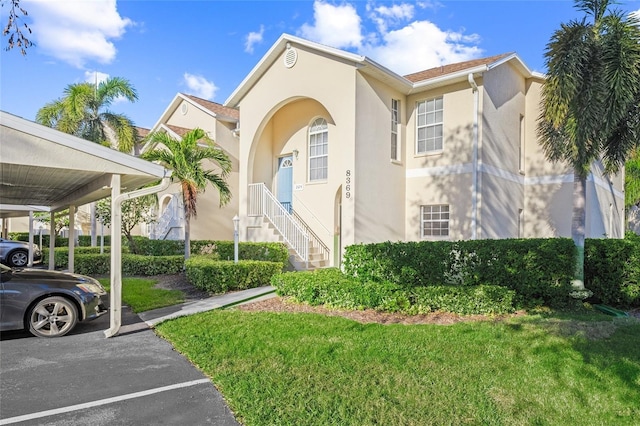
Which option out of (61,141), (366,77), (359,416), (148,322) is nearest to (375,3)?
(366,77)

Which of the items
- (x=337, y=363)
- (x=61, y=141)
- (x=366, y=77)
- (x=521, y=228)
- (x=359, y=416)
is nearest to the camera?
(x=359, y=416)

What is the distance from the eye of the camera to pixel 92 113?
64.2 ft

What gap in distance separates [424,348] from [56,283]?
19.7 ft

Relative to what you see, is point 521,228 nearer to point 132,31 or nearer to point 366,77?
point 366,77

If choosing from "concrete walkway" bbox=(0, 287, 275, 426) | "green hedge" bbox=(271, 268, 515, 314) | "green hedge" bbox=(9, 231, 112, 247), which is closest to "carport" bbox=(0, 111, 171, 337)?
"concrete walkway" bbox=(0, 287, 275, 426)

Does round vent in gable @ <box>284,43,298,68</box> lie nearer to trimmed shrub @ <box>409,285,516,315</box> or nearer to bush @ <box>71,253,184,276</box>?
bush @ <box>71,253,184,276</box>

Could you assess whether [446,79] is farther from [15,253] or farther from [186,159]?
[15,253]

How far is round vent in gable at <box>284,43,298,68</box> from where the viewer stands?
47.5 ft

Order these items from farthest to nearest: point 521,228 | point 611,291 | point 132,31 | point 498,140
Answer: point 521,228, point 498,140, point 132,31, point 611,291

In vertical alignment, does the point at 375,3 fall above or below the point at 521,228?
above

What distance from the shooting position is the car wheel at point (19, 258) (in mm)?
18516

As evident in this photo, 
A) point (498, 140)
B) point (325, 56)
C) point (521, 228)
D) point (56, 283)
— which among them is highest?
point (325, 56)

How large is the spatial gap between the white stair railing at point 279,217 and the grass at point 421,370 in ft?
21.5

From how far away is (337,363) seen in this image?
5.25m
